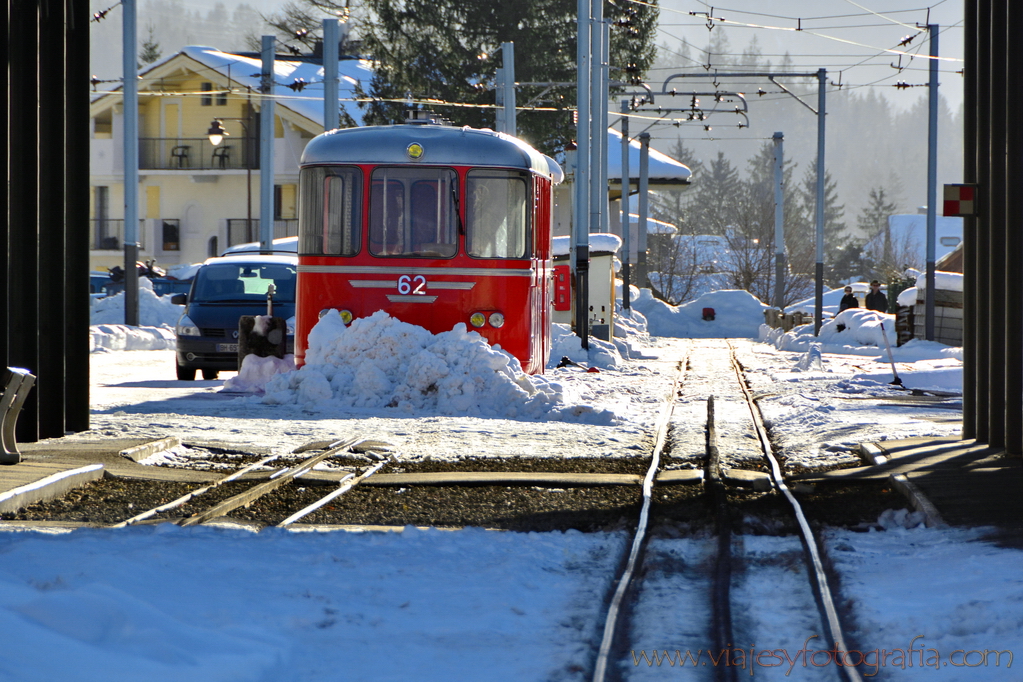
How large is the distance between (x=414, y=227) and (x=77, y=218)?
13.1ft

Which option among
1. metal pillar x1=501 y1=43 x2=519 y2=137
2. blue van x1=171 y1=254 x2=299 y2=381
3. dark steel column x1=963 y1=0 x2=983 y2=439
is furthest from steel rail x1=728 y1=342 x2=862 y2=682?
metal pillar x1=501 y1=43 x2=519 y2=137

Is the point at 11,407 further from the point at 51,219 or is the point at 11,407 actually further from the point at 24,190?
the point at 51,219

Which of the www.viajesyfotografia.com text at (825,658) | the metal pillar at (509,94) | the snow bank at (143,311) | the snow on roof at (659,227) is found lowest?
the www.viajesyfotografia.com text at (825,658)

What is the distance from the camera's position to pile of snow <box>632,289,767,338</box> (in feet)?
143

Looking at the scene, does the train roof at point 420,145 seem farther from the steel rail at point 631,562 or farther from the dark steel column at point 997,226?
the dark steel column at point 997,226

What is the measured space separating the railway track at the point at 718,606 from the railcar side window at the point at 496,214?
19.0ft

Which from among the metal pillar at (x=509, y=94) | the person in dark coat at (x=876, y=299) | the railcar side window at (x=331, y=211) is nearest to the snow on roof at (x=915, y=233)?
the person in dark coat at (x=876, y=299)

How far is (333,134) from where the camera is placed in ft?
46.9

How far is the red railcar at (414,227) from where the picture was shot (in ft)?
45.9

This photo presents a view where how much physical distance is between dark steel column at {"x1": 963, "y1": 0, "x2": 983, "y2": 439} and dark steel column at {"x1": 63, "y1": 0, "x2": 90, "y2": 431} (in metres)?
7.41

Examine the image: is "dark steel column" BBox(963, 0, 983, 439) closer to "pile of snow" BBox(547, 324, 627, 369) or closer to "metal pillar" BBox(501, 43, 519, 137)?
"pile of snow" BBox(547, 324, 627, 369)

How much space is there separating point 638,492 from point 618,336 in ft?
76.2

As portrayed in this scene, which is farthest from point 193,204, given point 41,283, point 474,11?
point 41,283

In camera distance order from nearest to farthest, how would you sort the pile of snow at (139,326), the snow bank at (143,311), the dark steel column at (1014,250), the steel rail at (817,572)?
the steel rail at (817,572), the dark steel column at (1014,250), the pile of snow at (139,326), the snow bank at (143,311)
